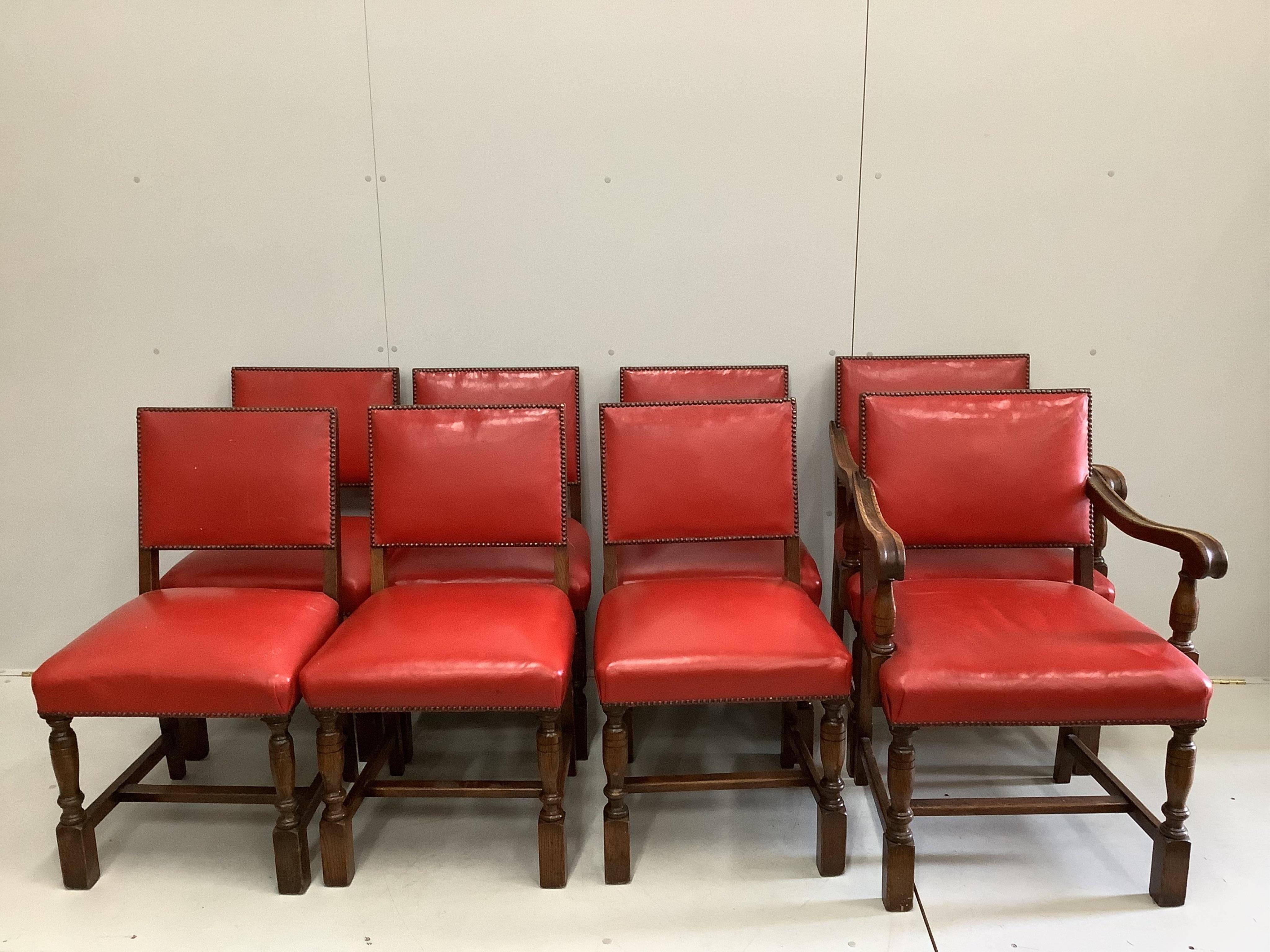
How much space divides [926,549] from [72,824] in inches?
87.7

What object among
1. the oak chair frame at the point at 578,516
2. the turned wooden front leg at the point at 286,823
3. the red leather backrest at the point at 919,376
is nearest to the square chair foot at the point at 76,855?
the turned wooden front leg at the point at 286,823

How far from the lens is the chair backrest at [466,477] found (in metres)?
2.26

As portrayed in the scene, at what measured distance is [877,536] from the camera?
193 cm

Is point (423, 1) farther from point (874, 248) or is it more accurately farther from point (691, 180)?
point (874, 248)

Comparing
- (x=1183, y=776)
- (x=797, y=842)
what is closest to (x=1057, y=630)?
(x=1183, y=776)

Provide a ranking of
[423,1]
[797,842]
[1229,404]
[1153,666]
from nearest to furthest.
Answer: [1153,666] < [797,842] < [423,1] < [1229,404]

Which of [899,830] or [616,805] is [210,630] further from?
[899,830]

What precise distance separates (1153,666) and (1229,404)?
Answer: 1.44 metres

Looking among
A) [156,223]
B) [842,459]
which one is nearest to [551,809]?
[842,459]

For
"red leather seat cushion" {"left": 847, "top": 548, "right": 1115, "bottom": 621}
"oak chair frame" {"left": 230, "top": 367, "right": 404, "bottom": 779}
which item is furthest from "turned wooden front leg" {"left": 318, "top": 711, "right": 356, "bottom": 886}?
"red leather seat cushion" {"left": 847, "top": 548, "right": 1115, "bottom": 621}

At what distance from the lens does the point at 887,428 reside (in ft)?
7.43

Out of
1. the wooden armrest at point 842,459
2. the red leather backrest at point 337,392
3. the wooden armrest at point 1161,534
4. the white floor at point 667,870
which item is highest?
the red leather backrest at point 337,392

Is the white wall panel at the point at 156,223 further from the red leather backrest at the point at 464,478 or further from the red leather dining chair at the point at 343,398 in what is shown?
the red leather backrest at the point at 464,478

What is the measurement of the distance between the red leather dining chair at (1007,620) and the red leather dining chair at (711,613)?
0.46 feet
